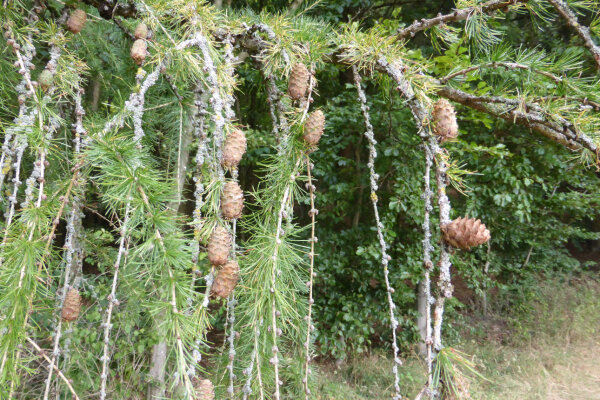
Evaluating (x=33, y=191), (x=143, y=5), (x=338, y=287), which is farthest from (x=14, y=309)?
(x=338, y=287)

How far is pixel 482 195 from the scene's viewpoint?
2930 millimetres

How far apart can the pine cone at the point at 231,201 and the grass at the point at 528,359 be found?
2.00 metres

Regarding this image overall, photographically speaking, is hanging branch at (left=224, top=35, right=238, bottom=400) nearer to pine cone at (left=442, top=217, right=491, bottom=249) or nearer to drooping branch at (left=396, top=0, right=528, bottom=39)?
pine cone at (left=442, top=217, right=491, bottom=249)

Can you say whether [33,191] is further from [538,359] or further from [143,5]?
[538,359]

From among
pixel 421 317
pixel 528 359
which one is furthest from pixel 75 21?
pixel 528 359

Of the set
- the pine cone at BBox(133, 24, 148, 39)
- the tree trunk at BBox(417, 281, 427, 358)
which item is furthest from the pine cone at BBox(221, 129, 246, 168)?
the tree trunk at BBox(417, 281, 427, 358)

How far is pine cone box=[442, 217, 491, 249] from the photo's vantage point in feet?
1.96

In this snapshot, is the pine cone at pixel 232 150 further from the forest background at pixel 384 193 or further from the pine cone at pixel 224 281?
the forest background at pixel 384 193

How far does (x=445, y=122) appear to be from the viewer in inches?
27.2

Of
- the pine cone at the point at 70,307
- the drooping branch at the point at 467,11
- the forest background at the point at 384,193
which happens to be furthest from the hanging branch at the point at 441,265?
the forest background at the point at 384,193

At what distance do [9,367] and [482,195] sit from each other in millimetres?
2917

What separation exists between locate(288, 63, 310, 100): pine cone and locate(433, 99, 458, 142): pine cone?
29 cm

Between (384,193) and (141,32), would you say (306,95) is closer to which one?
(141,32)

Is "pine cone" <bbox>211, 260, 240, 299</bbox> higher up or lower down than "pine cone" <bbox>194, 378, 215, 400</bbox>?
higher up
